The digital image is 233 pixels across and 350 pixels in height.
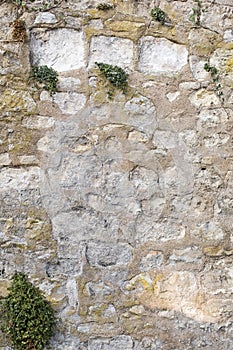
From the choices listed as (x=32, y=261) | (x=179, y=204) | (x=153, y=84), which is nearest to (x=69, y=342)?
(x=32, y=261)

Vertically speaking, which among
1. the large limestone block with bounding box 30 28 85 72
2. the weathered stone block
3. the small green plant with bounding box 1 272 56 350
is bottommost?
the small green plant with bounding box 1 272 56 350

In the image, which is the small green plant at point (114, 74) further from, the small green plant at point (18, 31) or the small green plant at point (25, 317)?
the small green plant at point (25, 317)

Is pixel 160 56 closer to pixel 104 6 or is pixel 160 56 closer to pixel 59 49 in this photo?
pixel 104 6

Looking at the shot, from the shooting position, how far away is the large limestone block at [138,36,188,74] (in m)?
2.64

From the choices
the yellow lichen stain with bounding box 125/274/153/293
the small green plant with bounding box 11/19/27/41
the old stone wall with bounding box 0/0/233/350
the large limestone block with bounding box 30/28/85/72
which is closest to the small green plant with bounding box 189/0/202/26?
the old stone wall with bounding box 0/0/233/350

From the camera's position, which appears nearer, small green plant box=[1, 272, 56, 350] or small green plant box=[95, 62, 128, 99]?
small green plant box=[1, 272, 56, 350]

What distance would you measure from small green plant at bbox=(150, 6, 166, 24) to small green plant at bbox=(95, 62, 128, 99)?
1.17 ft

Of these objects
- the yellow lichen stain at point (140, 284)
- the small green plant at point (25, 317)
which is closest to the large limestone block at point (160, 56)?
the yellow lichen stain at point (140, 284)

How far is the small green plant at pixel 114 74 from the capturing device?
8.51 ft

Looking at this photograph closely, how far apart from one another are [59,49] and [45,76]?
188mm

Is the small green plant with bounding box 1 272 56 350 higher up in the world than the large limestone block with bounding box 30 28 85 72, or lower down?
lower down

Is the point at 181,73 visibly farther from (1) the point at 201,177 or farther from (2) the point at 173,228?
(2) the point at 173,228

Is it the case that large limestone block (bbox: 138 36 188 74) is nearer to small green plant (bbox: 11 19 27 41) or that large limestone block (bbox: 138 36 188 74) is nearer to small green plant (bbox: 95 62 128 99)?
small green plant (bbox: 95 62 128 99)

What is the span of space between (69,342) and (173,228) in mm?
882
